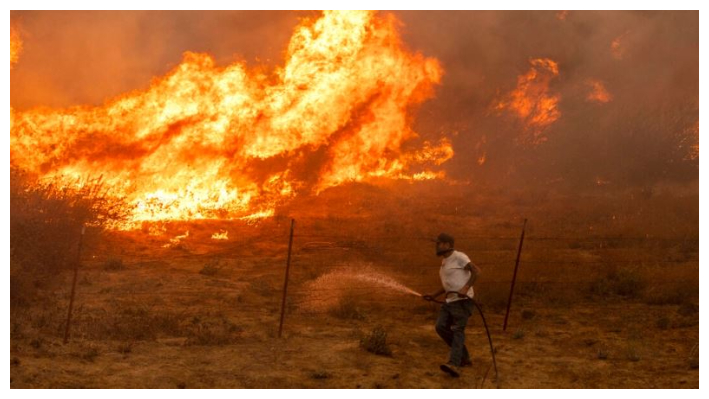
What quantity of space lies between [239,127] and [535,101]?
17.5 m

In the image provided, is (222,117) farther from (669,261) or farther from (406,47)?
(669,261)

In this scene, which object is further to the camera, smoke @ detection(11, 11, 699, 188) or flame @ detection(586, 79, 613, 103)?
flame @ detection(586, 79, 613, 103)

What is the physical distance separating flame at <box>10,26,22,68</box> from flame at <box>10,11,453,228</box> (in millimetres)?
1956

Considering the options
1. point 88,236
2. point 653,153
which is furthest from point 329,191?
point 653,153

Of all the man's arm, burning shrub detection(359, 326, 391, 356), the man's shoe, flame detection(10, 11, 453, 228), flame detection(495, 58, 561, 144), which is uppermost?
flame detection(495, 58, 561, 144)

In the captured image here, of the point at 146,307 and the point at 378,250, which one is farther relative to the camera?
the point at 378,250

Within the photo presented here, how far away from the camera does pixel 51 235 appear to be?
46.5ft

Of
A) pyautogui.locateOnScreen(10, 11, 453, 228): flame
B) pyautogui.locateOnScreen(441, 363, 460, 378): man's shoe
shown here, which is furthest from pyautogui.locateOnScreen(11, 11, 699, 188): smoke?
pyautogui.locateOnScreen(441, 363, 460, 378): man's shoe

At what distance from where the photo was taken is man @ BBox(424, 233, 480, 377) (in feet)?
28.1

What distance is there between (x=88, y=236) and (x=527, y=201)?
18.0m

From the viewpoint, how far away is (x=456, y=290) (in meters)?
8.62

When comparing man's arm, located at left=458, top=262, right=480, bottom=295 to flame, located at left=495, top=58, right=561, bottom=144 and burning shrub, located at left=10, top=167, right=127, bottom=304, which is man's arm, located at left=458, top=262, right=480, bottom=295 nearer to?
burning shrub, located at left=10, top=167, right=127, bottom=304

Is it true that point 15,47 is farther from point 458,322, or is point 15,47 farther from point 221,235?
point 458,322

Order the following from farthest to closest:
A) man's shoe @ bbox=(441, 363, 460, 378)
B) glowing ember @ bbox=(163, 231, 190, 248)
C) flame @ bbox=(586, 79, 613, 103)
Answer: flame @ bbox=(586, 79, 613, 103) → glowing ember @ bbox=(163, 231, 190, 248) → man's shoe @ bbox=(441, 363, 460, 378)
